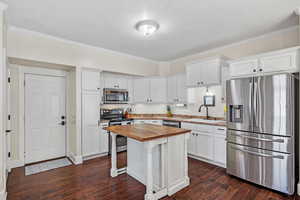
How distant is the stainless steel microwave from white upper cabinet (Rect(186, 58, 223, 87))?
Result: 6.33 feet

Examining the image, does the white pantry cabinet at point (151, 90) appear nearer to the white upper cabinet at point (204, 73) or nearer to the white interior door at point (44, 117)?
the white upper cabinet at point (204, 73)

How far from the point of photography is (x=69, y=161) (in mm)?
3775

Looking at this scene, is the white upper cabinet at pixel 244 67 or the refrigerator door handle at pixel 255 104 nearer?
the refrigerator door handle at pixel 255 104

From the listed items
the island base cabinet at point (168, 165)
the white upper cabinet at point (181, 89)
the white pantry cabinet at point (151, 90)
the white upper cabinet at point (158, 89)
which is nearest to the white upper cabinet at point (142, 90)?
the white pantry cabinet at point (151, 90)

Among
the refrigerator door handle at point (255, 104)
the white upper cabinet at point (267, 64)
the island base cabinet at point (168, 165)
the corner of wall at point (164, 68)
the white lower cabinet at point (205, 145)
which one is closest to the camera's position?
the island base cabinet at point (168, 165)

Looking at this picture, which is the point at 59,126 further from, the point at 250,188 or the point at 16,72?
the point at 250,188

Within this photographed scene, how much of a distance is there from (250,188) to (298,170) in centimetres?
74

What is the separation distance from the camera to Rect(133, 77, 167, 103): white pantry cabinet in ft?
17.0

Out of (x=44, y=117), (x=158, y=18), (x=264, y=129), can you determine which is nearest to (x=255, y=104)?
(x=264, y=129)

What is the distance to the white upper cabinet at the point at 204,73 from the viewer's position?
3.76m

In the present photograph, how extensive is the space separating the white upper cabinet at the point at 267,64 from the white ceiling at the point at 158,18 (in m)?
0.61

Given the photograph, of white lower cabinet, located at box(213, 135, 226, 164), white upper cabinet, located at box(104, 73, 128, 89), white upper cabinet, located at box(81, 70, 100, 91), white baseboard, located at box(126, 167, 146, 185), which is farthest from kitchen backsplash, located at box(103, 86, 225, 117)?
white baseboard, located at box(126, 167, 146, 185)

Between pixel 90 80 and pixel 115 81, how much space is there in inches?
40.4

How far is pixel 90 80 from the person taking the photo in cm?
390
